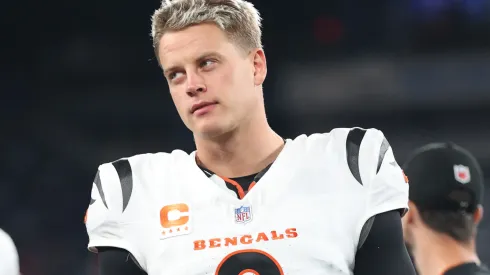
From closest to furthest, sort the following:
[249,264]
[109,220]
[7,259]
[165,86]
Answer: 1. [249,264]
2. [109,220]
3. [7,259]
4. [165,86]

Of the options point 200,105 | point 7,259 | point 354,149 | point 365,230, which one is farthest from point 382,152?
point 7,259

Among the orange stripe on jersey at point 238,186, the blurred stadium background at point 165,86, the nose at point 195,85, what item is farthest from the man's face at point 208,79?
the blurred stadium background at point 165,86

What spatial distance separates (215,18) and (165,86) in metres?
6.20

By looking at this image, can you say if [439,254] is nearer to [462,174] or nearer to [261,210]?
[462,174]

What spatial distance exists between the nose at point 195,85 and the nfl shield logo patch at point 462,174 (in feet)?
3.42

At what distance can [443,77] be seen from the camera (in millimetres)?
8156

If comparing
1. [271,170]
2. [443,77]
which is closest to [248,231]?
[271,170]

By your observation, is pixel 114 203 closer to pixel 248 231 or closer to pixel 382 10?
pixel 248 231

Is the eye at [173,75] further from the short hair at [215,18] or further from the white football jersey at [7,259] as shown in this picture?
the white football jersey at [7,259]

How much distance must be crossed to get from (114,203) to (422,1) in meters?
7.04

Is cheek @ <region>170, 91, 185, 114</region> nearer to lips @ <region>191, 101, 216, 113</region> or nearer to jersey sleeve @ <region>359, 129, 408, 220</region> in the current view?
lips @ <region>191, 101, 216, 113</region>

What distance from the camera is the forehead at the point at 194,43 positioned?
5.89 feet

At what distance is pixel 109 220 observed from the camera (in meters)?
1.80

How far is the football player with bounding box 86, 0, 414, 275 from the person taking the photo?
5.63 feet
